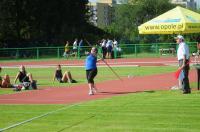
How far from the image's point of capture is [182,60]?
18844mm

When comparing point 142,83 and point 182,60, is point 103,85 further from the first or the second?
point 182,60

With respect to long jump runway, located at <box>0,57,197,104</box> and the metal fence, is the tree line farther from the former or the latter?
long jump runway, located at <box>0,57,197,104</box>

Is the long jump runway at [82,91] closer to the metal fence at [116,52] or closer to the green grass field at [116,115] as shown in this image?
the green grass field at [116,115]

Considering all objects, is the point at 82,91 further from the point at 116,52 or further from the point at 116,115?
the point at 116,52

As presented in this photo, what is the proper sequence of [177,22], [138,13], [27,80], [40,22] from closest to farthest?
[27,80]
[177,22]
[40,22]
[138,13]

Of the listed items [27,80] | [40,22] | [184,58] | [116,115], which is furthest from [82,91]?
[40,22]

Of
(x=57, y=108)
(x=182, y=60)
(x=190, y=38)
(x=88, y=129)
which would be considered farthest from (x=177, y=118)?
(x=190, y=38)

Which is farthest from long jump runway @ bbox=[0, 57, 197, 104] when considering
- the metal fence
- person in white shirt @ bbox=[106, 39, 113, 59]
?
the metal fence

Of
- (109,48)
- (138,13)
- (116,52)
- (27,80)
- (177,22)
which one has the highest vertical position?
(138,13)

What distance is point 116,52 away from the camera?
167 feet

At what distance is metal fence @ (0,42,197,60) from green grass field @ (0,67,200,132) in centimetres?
3200

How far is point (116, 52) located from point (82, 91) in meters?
28.5

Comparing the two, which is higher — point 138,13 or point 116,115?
point 138,13

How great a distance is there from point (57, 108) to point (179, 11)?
1401 centimetres
